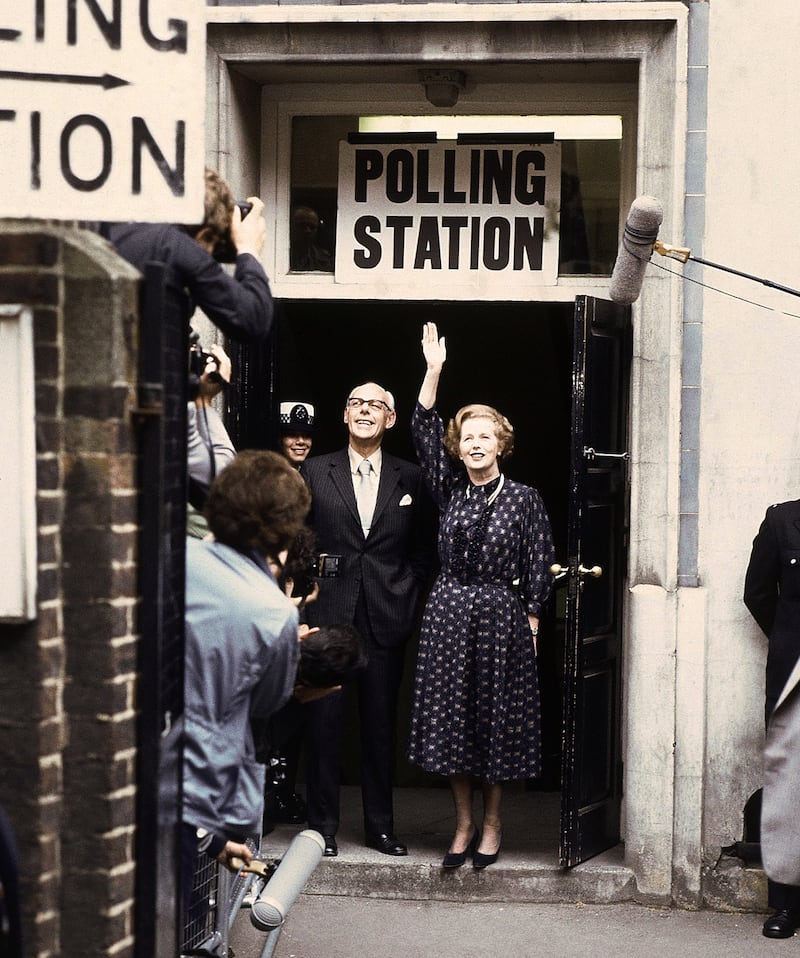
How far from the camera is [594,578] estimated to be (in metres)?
6.93

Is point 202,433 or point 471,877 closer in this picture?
point 202,433

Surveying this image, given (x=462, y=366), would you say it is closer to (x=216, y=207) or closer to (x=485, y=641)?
(x=485, y=641)

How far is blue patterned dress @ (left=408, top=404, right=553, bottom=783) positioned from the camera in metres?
6.77

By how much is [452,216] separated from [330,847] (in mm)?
3001

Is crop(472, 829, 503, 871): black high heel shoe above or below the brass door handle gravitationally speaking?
below

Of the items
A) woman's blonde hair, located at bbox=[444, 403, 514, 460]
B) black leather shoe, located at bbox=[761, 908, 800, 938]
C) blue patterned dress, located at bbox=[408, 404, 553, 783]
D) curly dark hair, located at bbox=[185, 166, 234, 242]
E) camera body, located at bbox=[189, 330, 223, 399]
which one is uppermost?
curly dark hair, located at bbox=[185, 166, 234, 242]

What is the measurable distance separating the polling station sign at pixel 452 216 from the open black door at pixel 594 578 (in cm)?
59

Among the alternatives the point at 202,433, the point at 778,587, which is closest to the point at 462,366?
the point at 778,587

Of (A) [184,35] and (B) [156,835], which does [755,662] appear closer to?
(B) [156,835]

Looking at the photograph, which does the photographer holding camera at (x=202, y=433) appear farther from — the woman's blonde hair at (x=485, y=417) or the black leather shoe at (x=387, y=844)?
the black leather shoe at (x=387, y=844)

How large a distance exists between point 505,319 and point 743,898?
16.8 ft

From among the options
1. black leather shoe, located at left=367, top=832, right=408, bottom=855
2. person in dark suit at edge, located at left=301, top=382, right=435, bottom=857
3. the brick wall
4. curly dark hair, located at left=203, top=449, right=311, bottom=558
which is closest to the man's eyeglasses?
person in dark suit at edge, located at left=301, top=382, right=435, bottom=857

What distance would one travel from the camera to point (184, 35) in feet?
12.1

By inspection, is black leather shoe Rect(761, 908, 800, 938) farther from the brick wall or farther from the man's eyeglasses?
the brick wall
